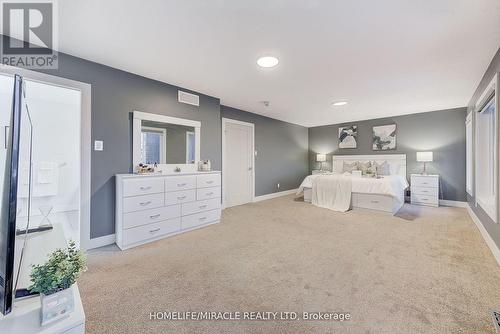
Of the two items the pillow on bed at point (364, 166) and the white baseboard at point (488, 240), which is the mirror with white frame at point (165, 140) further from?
the pillow on bed at point (364, 166)

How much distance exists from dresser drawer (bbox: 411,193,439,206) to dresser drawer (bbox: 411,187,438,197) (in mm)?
68

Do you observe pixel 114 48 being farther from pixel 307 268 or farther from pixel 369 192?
pixel 369 192

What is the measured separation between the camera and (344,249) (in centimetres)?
257

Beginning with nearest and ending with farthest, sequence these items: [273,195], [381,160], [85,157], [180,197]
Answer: [85,157]
[180,197]
[381,160]
[273,195]

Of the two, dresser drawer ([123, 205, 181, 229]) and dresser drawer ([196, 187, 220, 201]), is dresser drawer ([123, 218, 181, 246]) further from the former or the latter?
dresser drawer ([196, 187, 220, 201])

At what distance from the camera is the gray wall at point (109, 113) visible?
2590 millimetres

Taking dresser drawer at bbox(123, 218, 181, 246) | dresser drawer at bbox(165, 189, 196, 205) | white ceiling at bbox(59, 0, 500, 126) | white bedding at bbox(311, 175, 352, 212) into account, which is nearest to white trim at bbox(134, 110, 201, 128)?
white ceiling at bbox(59, 0, 500, 126)

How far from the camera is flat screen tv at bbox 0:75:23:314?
2.08 feet

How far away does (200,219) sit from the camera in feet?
11.1

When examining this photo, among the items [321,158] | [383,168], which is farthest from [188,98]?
[383,168]

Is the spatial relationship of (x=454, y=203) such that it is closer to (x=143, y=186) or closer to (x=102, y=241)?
(x=143, y=186)

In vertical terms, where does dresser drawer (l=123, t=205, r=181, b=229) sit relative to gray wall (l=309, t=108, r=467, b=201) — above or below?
below

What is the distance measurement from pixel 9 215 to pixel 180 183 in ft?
8.22

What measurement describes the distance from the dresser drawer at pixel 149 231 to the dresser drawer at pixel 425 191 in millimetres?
5409
